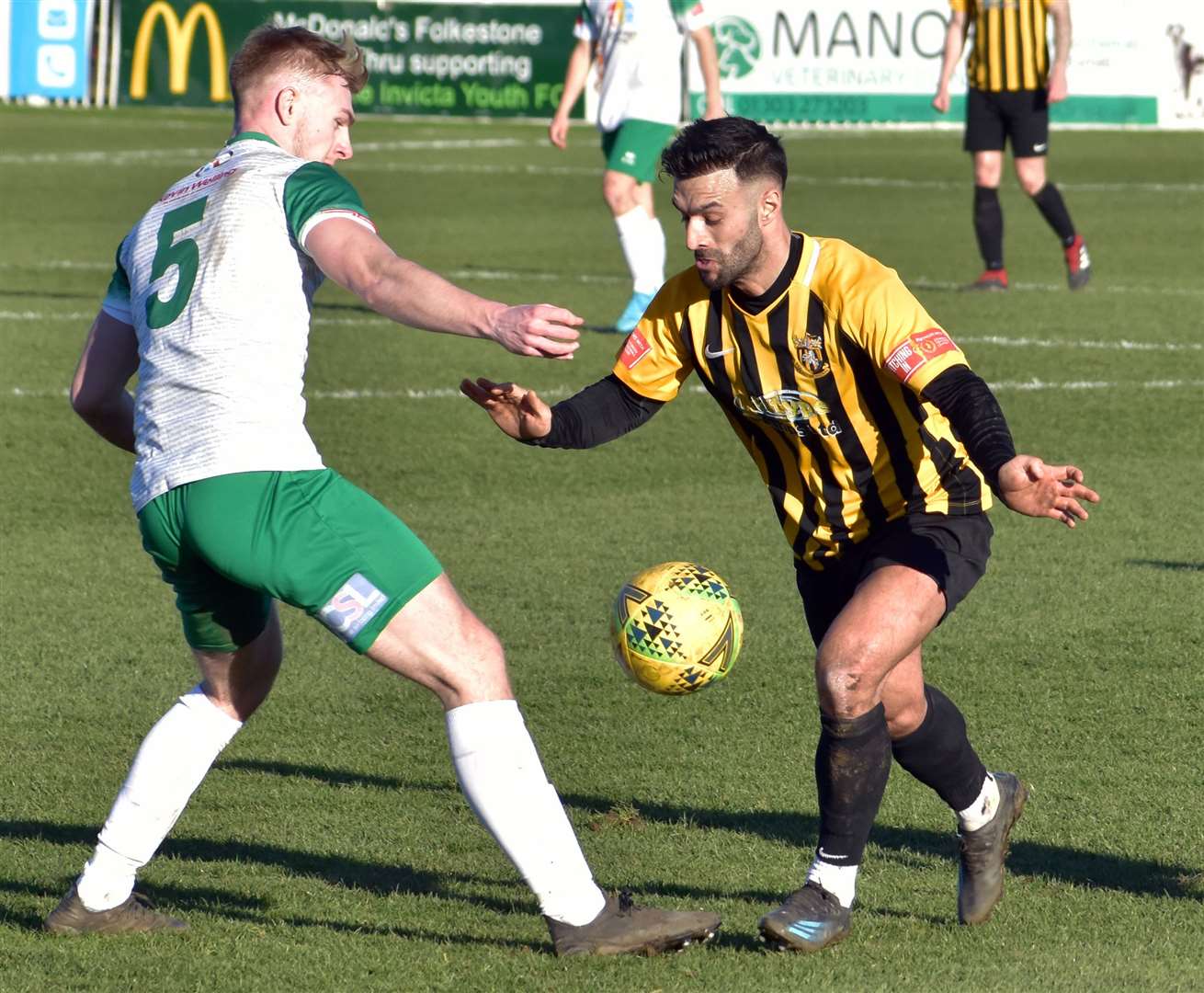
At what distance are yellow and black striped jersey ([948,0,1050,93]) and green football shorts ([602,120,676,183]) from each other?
3.04m

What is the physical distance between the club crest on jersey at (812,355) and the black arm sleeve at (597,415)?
1.52 ft

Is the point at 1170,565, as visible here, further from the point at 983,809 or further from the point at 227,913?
the point at 227,913

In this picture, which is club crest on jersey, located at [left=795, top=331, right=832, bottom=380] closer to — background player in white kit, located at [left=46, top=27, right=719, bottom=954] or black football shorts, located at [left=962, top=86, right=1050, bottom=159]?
background player in white kit, located at [left=46, top=27, right=719, bottom=954]

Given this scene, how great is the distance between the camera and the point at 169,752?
4730 millimetres

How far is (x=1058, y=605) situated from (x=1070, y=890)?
283 cm

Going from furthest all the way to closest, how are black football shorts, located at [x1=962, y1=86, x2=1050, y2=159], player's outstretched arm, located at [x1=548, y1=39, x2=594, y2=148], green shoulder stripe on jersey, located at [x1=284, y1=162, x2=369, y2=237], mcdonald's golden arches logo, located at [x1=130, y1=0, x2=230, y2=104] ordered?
mcdonald's golden arches logo, located at [x1=130, y1=0, x2=230, y2=104] → black football shorts, located at [x1=962, y1=86, x2=1050, y2=159] → player's outstretched arm, located at [x1=548, y1=39, x2=594, y2=148] → green shoulder stripe on jersey, located at [x1=284, y1=162, x2=369, y2=237]

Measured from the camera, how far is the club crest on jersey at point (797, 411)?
5.02 metres

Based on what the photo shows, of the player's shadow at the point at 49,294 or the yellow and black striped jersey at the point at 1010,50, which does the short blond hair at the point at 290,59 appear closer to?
the player's shadow at the point at 49,294

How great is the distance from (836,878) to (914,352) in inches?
48.3

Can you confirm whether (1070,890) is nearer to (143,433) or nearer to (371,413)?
(143,433)

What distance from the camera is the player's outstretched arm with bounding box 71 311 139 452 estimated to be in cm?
485

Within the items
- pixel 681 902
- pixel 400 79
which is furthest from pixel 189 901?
pixel 400 79

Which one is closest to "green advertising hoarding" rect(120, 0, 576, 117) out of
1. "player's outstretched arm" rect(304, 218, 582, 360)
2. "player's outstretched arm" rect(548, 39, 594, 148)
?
"player's outstretched arm" rect(548, 39, 594, 148)

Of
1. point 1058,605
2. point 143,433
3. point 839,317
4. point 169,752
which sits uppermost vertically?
point 839,317
